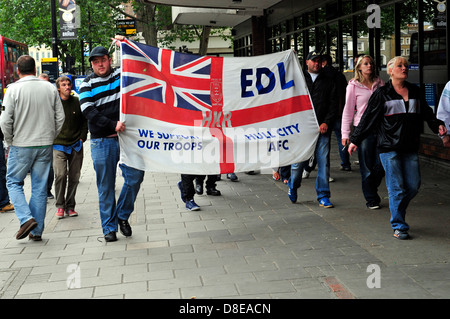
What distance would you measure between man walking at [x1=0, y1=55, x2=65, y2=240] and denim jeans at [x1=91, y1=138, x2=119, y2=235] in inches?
32.8

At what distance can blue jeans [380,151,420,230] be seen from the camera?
242 inches

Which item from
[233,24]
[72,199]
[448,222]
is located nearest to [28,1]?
[233,24]

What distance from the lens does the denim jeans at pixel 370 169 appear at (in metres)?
7.64

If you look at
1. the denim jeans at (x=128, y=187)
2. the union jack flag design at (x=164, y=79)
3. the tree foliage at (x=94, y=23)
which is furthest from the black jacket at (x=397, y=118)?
the tree foliage at (x=94, y=23)

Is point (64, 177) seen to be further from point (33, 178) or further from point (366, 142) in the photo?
point (366, 142)

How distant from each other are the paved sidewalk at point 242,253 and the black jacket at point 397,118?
3.10 feet

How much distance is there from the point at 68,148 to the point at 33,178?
4.65 feet

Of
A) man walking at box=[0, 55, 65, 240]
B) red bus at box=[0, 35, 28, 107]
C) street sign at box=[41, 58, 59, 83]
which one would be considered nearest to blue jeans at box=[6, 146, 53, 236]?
man walking at box=[0, 55, 65, 240]

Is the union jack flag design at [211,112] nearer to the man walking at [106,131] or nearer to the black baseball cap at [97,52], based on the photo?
the man walking at [106,131]

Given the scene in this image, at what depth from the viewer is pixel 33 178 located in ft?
23.1

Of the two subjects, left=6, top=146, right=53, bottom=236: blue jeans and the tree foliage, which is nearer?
left=6, top=146, right=53, bottom=236: blue jeans

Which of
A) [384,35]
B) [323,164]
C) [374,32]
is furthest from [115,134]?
[374,32]

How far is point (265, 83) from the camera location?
23.6 feet

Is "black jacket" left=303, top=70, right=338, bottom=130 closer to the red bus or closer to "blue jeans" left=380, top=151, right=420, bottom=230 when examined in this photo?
"blue jeans" left=380, top=151, right=420, bottom=230
